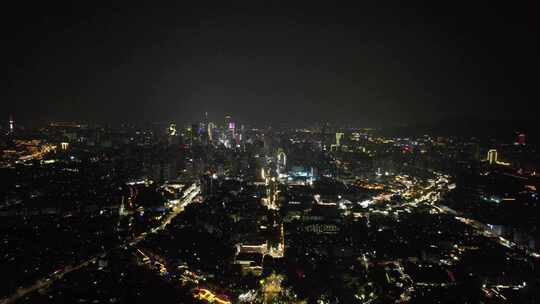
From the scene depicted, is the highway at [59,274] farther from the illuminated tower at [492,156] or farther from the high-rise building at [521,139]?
the high-rise building at [521,139]

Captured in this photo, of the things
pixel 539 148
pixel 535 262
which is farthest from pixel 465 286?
pixel 539 148

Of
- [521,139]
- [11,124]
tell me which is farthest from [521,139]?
[11,124]

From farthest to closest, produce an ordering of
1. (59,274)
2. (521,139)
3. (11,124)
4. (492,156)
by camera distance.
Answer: (11,124)
(521,139)
(492,156)
(59,274)

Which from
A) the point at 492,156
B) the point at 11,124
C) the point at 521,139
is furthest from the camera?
A: the point at 11,124

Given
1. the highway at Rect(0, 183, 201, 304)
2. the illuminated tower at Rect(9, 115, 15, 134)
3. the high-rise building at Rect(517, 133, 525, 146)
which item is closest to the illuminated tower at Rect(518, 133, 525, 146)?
the high-rise building at Rect(517, 133, 525, 146)

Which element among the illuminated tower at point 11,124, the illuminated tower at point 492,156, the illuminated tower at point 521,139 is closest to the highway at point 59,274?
the illuminated tower at point 492,156

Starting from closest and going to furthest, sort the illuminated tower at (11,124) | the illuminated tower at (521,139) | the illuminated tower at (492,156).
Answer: the illuminated tower at (492,156) → the illuminated tower at (521,139) → the illuminated tower at (11,124)

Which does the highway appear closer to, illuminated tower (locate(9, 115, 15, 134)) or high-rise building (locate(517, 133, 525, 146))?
high-rise building (locate(517, 133, 525, 146))

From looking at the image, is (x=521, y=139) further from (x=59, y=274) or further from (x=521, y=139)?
(x=59, y=274)

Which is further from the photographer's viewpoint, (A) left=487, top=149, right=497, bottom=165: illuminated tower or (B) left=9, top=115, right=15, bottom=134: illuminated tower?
(B) left=9, top=115, right=15, bottom=134: illuminated tower

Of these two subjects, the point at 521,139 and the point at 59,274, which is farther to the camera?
the point at 521,139

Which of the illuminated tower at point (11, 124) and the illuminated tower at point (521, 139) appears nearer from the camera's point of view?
the illuminated tower at point (521, 139)
